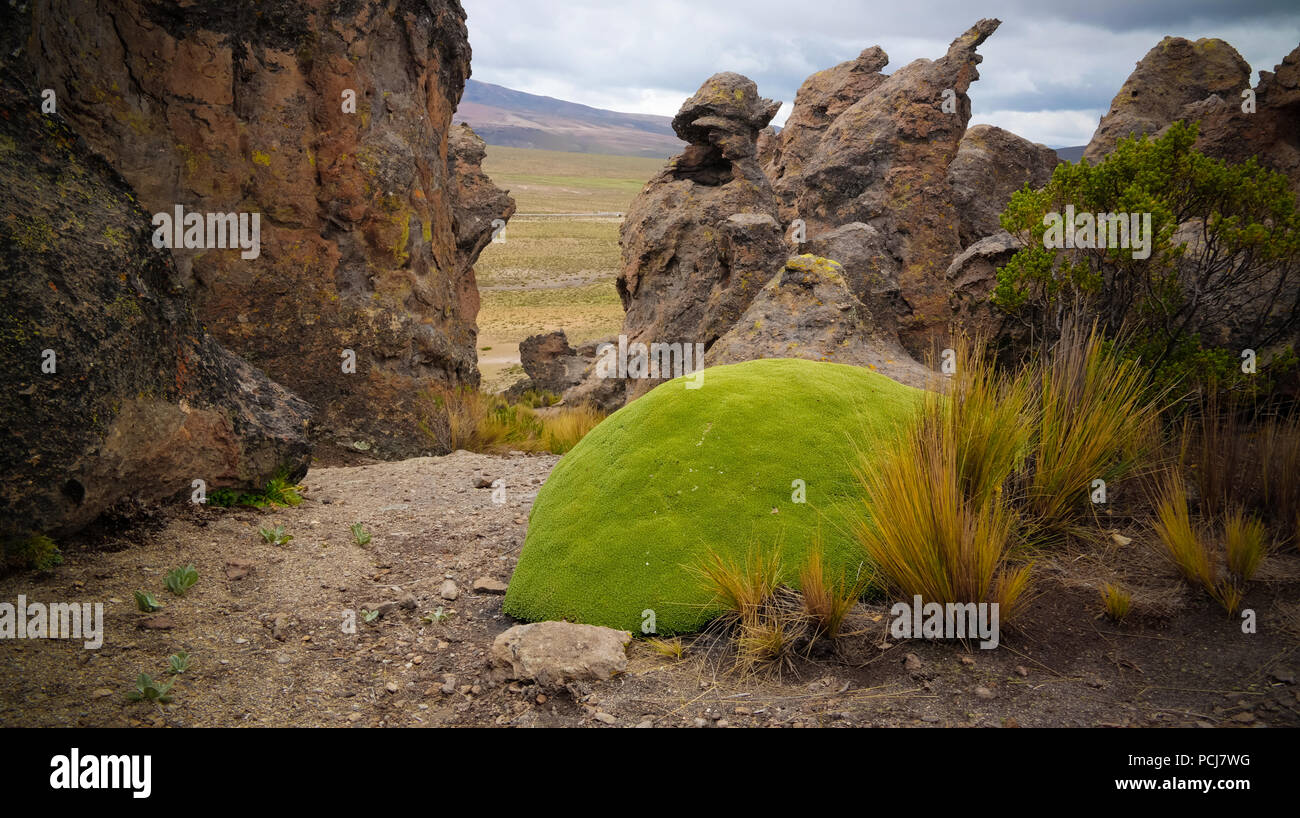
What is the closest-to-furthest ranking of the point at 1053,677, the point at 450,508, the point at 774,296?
the point at 1053,677 → the point at 450,508 → the point at 774,296

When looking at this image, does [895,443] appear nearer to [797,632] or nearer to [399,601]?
[797,632]

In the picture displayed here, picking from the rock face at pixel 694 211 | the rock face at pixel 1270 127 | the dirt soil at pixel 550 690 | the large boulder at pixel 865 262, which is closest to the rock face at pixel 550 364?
the rock face at pixel 694 211

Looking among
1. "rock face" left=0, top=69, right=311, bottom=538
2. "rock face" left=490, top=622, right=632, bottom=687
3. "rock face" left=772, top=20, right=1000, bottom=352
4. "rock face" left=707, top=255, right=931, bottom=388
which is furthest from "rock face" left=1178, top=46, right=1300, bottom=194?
"rock face" left=0, top=69, right=311, bottom=538

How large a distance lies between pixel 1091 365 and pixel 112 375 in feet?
18.8

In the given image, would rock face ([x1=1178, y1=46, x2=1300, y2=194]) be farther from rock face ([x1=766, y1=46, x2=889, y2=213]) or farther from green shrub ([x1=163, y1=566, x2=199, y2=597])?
rock face ([x1=766, y1=46, x2=889, y2=213])

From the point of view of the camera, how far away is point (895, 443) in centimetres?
480

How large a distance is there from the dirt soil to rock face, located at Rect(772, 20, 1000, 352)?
9412mm

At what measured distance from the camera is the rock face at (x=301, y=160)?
7.82 m

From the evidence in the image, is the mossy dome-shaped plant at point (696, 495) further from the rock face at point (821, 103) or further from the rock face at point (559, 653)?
the rock face at point (821, 103)

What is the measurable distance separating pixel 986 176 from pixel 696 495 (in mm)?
11023

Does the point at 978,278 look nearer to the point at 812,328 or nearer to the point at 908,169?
the point at 812,328

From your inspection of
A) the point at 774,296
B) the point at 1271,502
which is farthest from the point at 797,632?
the point at 774,296

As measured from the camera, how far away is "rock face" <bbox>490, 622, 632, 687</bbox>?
393cm

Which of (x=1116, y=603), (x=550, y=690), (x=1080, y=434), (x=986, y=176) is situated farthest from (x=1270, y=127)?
(x=550, y=690)
